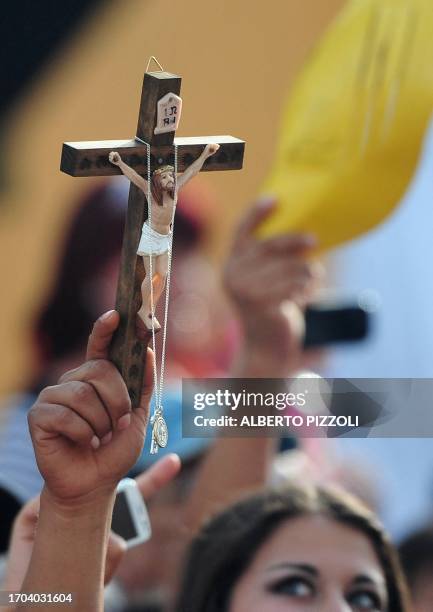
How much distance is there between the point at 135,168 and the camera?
49.8 inches

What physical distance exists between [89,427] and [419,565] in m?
0.94

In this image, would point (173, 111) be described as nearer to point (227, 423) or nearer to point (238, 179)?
point (227, 423)

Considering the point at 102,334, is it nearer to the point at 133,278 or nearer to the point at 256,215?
the point at 133,278

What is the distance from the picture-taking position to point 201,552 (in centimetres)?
173

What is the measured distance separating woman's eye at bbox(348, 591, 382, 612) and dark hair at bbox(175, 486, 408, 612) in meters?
0.06

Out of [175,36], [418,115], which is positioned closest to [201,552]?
[418,115]

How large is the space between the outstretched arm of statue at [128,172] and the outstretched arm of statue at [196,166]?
44mm

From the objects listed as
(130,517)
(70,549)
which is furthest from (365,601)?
(70,549)

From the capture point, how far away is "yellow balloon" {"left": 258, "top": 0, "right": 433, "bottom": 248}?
1754 millimetres

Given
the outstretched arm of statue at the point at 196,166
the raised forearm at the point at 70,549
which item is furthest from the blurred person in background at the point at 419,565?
the outstretched arm of statue at the point at 196,166

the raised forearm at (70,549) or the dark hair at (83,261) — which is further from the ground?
the dark hair at (83,261)

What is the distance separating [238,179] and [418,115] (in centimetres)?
199

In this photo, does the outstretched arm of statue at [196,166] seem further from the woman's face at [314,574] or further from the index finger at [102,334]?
the woman's face at [314,574]

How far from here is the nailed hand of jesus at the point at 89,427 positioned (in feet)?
4.10
